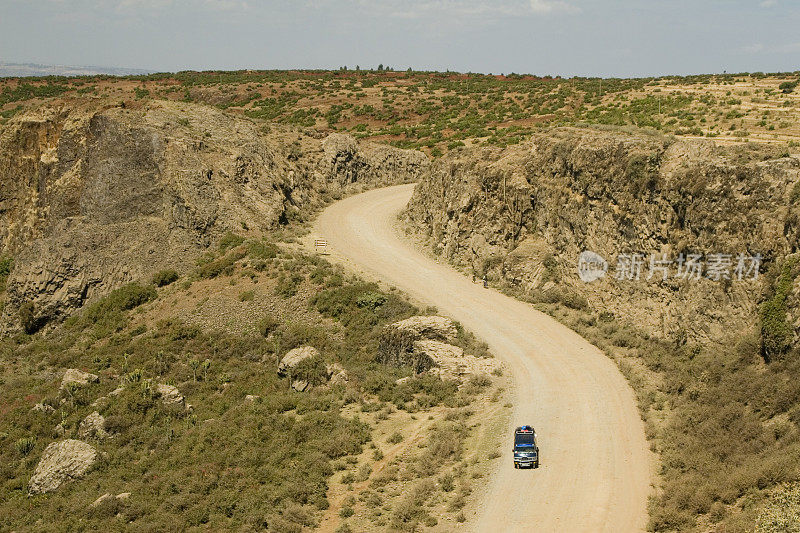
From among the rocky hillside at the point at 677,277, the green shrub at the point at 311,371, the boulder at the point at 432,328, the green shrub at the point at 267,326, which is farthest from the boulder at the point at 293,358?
the rocky hillside at the point at 677,277

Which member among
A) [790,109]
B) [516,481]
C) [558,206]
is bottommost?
[516,481]

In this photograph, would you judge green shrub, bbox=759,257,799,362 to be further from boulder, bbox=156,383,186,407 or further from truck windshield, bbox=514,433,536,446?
boulder, bbox=156,383,186,407

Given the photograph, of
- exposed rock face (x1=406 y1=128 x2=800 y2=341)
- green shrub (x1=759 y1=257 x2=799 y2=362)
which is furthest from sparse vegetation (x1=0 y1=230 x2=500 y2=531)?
green shrub (x1=759 y1=257 x2=799 y2=362)

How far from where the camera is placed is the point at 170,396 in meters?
28.4

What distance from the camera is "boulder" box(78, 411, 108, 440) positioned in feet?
85.4

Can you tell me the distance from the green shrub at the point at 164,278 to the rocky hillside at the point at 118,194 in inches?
55.1

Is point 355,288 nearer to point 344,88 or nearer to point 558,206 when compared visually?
point 558,206

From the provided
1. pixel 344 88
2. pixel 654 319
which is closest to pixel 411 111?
pixel 344 88

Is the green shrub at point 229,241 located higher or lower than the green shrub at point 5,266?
higher

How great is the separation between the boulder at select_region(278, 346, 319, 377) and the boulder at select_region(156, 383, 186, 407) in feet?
15.6

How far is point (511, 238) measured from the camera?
3934 cm

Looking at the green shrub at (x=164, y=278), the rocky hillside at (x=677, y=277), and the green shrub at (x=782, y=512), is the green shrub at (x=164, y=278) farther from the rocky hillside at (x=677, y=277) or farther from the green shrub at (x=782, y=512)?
the green shrub at (x=782, y=512)

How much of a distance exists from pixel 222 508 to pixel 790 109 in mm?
45240

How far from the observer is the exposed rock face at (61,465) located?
2300cm
